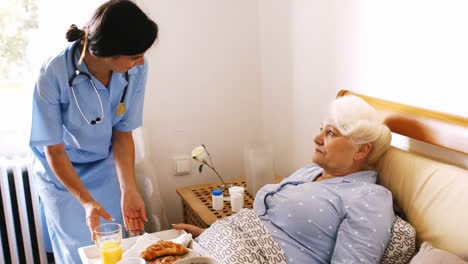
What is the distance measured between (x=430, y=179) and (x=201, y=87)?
142 centimetres

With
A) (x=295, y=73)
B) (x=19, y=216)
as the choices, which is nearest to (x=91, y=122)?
(x=19, y=216)

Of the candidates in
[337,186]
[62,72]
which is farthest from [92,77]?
[337,186]

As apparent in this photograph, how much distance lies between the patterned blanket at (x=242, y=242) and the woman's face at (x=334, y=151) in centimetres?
32

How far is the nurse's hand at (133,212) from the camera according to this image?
5.74ft

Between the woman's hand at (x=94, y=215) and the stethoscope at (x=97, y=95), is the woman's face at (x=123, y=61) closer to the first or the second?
the stethoscope at (x=97, y=95)

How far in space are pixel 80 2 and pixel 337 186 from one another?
1.42 metres

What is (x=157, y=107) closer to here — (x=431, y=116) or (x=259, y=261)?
(x=259, y=261)

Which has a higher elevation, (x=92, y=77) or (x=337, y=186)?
(x=92, y=77)

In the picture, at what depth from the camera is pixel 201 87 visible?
8.57 feet

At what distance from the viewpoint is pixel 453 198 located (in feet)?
4.60

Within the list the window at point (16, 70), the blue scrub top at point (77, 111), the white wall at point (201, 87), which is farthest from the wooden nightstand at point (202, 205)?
the window at point (16, 70)

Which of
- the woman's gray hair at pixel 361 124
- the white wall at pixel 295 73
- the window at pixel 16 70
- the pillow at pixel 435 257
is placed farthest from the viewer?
the window at pixel 16 70

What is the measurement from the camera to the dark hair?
1.44 meters

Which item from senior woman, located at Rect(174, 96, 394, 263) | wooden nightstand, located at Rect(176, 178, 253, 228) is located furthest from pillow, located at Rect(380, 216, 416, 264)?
wooden nightstand, located at Rect(176, 178, 253, 228)
